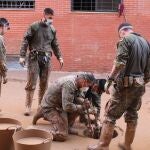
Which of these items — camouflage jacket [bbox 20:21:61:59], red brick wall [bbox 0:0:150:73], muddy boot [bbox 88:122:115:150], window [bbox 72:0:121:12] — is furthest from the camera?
window [bbox 72:0:121:12]

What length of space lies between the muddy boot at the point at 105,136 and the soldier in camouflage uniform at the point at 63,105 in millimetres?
708

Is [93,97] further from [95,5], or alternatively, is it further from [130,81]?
[95,5]

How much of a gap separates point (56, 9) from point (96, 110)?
23.1ft

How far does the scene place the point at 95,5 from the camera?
1431 centimetres

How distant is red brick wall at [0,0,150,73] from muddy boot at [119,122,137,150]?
736 cm

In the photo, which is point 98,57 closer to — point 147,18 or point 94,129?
point 147,18

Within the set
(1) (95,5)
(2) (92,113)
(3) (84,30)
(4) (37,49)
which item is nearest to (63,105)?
(2) (92,113)

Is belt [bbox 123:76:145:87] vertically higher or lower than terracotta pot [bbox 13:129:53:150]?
higher

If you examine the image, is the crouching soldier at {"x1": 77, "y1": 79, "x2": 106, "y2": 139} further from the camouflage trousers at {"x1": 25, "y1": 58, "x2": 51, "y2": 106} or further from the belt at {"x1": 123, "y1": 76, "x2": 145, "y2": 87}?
the camouflage trousers at {"x1": 25, "y1": 58, "x2": 51, "y2": 106}

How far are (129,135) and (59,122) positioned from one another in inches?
48.1

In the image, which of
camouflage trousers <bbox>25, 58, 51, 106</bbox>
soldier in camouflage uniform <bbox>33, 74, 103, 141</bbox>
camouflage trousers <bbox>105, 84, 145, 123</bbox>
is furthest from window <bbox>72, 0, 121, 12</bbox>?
camouflage trousers <bbox>105, 84, 145, 123</bbox>

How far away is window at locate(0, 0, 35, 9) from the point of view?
14531 mm

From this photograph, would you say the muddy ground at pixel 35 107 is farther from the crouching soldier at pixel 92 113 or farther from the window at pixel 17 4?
the window at pixel 17 4

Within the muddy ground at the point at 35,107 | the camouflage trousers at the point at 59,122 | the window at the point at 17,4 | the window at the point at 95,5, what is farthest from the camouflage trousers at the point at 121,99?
the window at the point at 17,4
